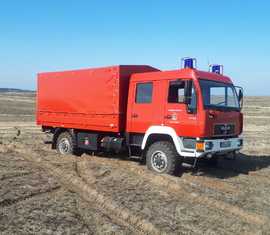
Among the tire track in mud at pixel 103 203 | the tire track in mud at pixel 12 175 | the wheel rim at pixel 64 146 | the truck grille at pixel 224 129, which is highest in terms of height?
the truck grille at pixel 224 129

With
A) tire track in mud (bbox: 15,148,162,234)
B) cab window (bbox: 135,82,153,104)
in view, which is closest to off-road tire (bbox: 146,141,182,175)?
cab window (bbox: 135,82,153,104)

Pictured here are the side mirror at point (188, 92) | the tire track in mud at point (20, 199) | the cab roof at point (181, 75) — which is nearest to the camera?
the tire track in mud at point (20, 199)

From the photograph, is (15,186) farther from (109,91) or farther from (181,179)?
(109,91)

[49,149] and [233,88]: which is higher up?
[233,88]

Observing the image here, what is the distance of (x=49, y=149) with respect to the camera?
16.7 m

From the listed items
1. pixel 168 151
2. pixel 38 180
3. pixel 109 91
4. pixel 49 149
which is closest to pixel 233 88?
pixel 168 151

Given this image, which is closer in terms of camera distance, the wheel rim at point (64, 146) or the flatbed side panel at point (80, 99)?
the flatbed side panel at point (80, 99)

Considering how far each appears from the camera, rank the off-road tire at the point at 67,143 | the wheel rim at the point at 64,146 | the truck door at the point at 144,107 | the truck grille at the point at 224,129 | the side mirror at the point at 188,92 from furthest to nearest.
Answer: the wheel rim at the point at 64,146 → the off-road tire at the point at 67,143 → the truck door at the point at 144,107 → the truck grille at the point at 224,129 → the side mirror at the point at 188,92

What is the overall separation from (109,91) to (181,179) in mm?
3876

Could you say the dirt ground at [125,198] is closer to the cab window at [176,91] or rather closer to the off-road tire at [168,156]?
the off-road tire at [168,156]

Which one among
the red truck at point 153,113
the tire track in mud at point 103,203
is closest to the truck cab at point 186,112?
the red truck at point 153,113

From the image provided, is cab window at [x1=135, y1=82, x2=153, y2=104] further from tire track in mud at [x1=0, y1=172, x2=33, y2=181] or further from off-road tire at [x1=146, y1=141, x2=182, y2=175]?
tire track in mud at [x1=0, y1=172, x2=33, y2=181]

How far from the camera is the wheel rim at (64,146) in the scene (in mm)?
15427

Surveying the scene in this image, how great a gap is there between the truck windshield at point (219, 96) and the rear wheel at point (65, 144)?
5.65 m
